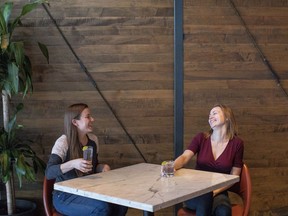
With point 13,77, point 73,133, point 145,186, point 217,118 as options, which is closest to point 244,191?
point 217,118

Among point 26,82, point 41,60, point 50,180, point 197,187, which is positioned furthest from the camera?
point 41,60

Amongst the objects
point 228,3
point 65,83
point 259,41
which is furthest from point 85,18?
point 259,41

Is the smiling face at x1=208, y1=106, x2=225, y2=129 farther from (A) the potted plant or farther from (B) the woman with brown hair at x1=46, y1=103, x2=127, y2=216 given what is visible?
(A) the potted plant

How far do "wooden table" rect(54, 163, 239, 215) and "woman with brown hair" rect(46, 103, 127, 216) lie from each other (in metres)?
0.15

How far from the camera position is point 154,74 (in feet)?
11.7

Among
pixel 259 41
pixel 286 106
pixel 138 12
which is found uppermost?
pixel 138 12

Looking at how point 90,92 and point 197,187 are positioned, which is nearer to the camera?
point 197,187

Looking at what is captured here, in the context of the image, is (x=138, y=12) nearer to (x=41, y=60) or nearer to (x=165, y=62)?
(x=165, y=62)

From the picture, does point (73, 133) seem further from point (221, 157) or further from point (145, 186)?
point (221, 157)

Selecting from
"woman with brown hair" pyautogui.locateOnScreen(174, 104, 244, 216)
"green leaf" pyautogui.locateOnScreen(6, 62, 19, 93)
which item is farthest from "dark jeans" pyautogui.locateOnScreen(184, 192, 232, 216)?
"green leaf" pyautogui.locateOnScreen(6, 62, 19, 93)

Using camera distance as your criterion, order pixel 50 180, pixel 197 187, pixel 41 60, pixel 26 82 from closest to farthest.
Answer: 1. pixel 197 187
2. pixel 50 180
3. pixel 26 82
4. pixel 41 60

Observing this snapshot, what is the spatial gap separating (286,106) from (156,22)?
136 cm

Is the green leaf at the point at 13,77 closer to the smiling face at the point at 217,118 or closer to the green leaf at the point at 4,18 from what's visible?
the green leaf at the point at 4,18

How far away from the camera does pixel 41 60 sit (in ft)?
11.4
